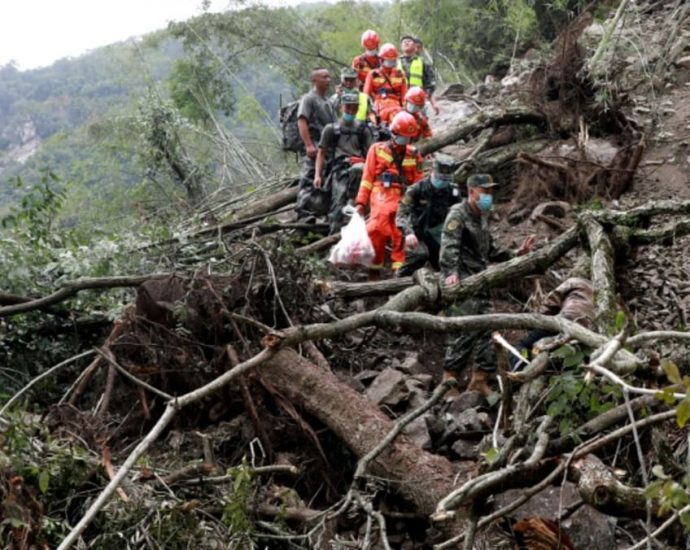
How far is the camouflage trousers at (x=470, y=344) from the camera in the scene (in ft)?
18.7

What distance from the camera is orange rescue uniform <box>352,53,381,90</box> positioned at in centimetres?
1013

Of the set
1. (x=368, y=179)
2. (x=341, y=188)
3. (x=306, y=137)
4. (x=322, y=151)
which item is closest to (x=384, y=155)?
(x=368, y=179)

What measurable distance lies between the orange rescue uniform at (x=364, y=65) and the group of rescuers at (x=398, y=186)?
0.04 feet

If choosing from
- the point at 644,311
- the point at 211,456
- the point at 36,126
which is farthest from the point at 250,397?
the point at 36,126

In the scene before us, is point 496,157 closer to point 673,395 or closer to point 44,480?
point 44,480

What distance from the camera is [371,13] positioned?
2431 centimetres

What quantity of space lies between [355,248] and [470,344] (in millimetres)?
1554

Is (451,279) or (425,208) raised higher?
(425,208)

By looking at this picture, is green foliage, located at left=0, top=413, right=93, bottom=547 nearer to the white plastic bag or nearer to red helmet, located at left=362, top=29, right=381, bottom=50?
the white plastic bag

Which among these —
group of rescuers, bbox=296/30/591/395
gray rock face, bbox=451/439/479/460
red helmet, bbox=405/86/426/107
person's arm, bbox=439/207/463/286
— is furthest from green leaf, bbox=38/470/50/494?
red helmet, bbox=405/86/426/107

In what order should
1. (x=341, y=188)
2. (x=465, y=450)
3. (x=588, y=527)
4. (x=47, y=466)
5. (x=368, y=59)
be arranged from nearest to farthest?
(x=588, y=527) < (x=47, y=466) < (x=465, y=450) < (x=341, y=188) < (x=368, y=59)

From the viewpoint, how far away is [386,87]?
31.6ft

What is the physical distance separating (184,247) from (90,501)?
3417 millimetres

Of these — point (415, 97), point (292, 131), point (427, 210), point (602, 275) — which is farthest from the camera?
point (292, 131)
